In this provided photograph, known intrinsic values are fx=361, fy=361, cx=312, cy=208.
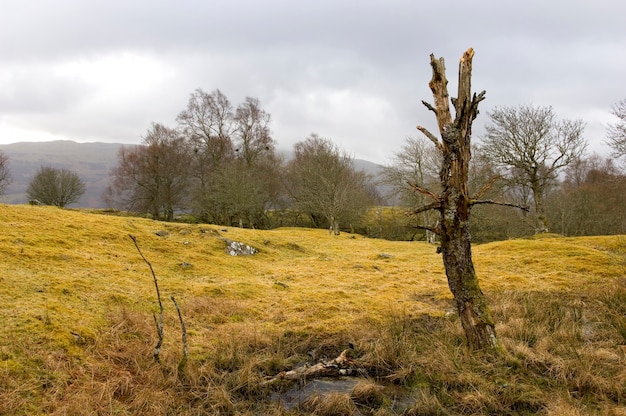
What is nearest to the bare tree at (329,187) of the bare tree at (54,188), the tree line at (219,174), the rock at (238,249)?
the tree line at (219,174)

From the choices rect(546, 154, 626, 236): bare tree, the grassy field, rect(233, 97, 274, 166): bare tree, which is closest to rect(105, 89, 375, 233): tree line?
rect(233, 97, 274, 166): bare tree

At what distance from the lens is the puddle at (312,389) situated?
5465mm

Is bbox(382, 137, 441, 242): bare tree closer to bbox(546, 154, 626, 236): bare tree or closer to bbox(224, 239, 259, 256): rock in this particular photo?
bbox(546, 154, 626, 236): bare tree

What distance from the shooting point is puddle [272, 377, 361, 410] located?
546 cm

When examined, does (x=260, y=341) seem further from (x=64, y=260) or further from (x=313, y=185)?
(x=313, y=185)

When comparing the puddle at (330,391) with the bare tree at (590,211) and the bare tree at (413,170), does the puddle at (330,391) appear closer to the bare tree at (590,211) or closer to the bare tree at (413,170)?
the bare tree at (413,170)

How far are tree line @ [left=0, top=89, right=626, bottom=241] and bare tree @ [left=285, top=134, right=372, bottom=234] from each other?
0.16 m

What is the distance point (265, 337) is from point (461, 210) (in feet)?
15.0

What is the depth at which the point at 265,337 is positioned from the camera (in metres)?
7.44

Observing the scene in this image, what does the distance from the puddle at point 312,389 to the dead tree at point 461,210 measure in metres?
2.35

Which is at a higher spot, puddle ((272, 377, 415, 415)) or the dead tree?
the dead tree

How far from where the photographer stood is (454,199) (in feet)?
20.4

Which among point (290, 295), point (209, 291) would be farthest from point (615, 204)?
point (209, 291)

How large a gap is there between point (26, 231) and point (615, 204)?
45572 millimetres
